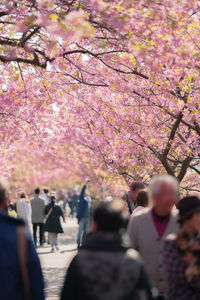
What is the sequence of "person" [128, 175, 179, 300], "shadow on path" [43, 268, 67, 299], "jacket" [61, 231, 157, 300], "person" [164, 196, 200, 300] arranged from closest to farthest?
1. "jacket" [61, 231, 157, 300]
2. "person" [164, 196, 200, 300]
3. "person" [128, 175, 179, 300]
4. "shadow on path" [43, 268, 67, 299]

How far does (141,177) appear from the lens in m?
15.7

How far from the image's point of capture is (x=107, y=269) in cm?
366

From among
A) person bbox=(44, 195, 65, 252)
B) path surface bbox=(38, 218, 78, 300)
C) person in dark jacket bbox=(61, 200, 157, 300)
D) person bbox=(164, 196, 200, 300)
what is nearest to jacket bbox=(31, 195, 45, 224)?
person bbox=(44, 195, 65, 252)

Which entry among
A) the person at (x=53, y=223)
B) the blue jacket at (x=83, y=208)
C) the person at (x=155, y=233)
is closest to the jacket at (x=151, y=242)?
the person at (x=155, y=233)

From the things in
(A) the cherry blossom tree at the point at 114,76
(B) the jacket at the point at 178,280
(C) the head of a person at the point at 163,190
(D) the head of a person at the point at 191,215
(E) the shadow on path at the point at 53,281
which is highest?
(A) the cherry blossom tree at the point at 114,76

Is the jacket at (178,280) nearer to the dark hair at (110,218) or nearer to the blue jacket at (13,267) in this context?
the dark hair at (110,218)

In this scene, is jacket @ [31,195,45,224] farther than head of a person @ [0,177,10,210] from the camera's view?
Yes

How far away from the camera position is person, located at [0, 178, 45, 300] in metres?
4.13

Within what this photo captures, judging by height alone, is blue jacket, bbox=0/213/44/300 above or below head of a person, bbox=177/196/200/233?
below

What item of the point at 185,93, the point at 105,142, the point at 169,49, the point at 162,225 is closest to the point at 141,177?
the point at 105,142

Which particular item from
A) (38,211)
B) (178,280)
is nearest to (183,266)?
(178,280)

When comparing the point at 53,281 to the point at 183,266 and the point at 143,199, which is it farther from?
the point at 183,266

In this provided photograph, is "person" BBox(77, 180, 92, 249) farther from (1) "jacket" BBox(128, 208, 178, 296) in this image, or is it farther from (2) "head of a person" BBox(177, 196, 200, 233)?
(2) "head of a person" BBox(177, 196, 200, 233)

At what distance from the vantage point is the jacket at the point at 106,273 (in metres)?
3.65
